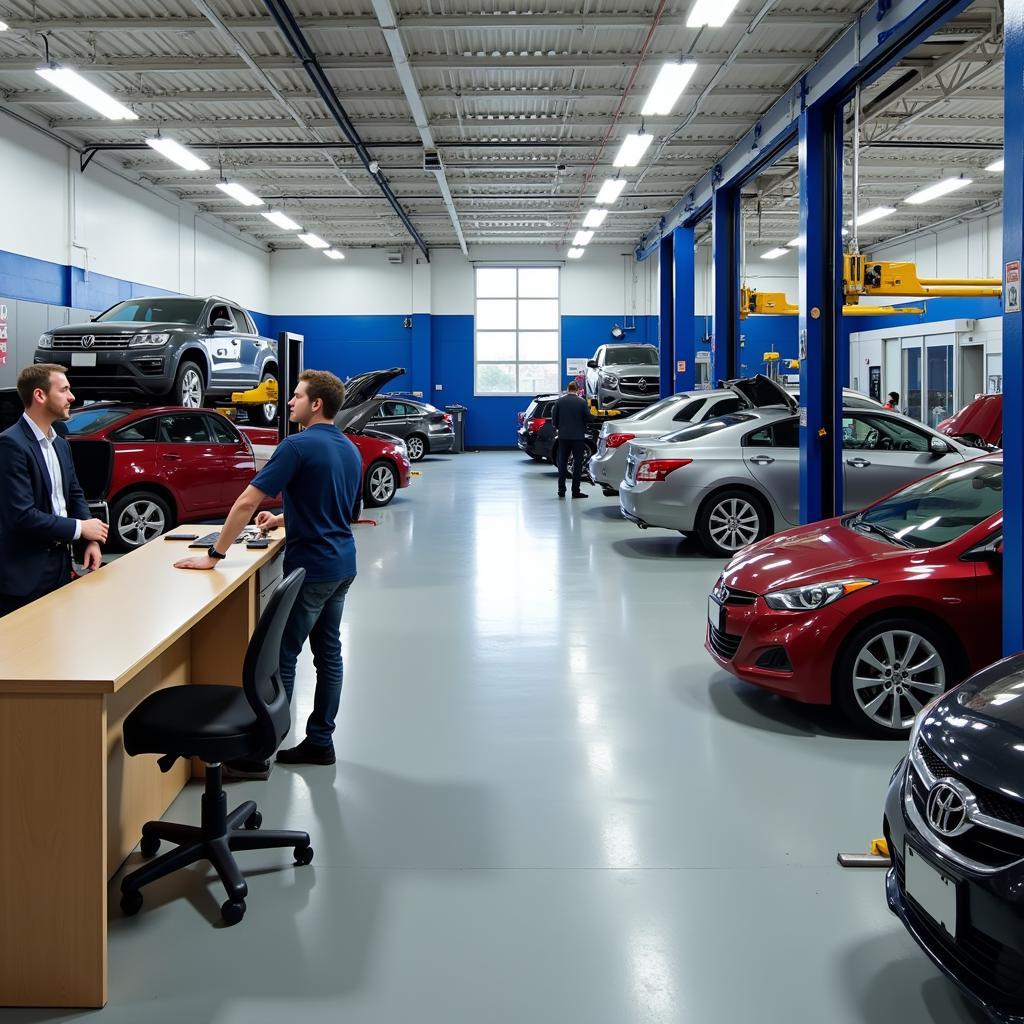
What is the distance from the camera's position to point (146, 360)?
11.0 metres

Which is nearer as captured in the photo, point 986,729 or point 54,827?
point 986,729

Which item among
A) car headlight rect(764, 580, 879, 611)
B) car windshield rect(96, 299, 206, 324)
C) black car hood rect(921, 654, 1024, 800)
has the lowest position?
black car hood rect(921, 654, 1024, 800)

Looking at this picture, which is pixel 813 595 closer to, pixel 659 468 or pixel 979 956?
pixel 979 956

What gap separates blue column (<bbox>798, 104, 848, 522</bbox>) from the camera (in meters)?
9.75

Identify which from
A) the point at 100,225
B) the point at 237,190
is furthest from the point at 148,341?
the point at 100,225

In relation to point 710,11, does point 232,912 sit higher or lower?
lower

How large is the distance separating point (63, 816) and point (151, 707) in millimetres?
669

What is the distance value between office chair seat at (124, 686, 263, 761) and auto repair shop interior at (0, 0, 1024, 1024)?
0.39ft

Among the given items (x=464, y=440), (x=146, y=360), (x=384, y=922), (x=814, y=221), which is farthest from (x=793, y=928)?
(x=464, y=440)

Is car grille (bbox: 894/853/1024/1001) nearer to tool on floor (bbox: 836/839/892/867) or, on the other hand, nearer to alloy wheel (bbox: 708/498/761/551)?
tool on floor (bbox: 836/839/892/867)

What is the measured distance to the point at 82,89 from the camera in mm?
11422

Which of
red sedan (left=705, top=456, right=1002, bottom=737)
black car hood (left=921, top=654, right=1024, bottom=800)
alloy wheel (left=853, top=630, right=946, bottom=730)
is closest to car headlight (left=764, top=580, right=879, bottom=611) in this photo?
red sedan (left=705, top=456, right=1002, bottom=737)

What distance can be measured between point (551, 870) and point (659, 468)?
6.66 metres

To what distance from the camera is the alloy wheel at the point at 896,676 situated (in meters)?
4.81
